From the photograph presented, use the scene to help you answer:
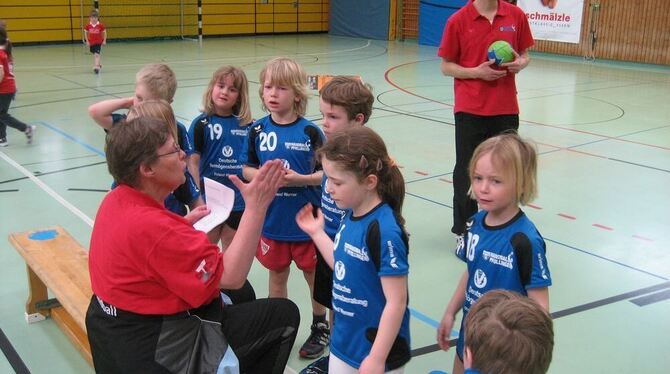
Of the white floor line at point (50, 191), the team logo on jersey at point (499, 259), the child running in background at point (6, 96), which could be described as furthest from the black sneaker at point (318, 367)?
the child running in background at point (6, 96)

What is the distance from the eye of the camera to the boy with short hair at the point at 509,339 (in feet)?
5.56

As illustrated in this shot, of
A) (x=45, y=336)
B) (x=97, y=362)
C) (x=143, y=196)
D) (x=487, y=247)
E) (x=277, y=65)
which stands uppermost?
(x=277, y=65)

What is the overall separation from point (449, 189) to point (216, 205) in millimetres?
3803

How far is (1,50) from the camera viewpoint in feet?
25.4

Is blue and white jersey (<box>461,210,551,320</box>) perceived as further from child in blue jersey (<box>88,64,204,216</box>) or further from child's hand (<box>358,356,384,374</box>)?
child in blue jersey (<box>88,64,204,216</box>)

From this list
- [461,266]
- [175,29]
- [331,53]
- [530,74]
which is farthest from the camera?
[175,29]

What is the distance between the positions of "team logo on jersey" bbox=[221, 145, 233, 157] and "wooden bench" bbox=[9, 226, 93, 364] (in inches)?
37.1

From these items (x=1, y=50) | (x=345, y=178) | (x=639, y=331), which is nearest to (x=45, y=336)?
(x=345, y=178)

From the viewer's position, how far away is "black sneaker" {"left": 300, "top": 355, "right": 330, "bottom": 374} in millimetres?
3166

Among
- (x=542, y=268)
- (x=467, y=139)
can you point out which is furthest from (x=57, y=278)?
(x=467, y=139)

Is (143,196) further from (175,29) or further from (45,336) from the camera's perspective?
(175,29)

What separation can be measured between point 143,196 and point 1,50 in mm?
6475

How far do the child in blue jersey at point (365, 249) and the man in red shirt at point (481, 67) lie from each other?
2331 mm

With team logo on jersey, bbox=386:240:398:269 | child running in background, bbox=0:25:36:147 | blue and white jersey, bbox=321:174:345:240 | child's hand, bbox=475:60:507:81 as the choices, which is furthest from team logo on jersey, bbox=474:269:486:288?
child running in background, bbox=0:25:36:147
